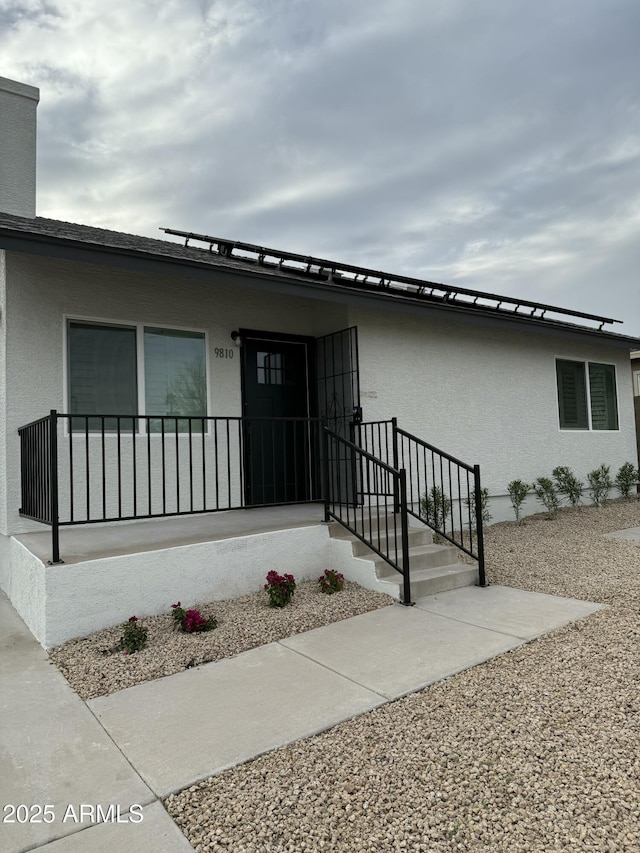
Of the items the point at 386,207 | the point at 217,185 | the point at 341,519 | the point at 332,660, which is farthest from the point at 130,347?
the point at 386,207

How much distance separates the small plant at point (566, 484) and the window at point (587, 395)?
840 millimetres

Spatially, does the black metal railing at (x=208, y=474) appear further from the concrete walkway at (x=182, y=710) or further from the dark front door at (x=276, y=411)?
the concrete walkway at (x=182, y=710)

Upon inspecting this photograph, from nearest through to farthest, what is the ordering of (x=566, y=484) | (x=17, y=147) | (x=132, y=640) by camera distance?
(x=132, y=640) < (x=17, y=147) < (x=566, y=484)

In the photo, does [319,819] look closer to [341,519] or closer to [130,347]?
[341,519]

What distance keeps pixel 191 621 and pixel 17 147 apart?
603 cm

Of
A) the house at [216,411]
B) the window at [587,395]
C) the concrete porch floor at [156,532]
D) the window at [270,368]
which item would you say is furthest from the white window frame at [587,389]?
the concrete porch floor at [156,532]

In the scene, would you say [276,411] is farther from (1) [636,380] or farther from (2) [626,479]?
(1) [636,380]

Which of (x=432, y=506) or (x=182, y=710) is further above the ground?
(x=432, y=506)

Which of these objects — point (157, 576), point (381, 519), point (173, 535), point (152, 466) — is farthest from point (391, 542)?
point (152, 466)

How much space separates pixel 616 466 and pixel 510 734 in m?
9.33

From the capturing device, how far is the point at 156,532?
5035 mm

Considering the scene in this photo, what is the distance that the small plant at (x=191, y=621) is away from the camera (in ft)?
12.6

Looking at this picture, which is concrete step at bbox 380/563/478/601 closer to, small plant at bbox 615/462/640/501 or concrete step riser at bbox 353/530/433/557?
concrete step riser at bbox 353/530/433/557

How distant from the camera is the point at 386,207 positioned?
475 inches
